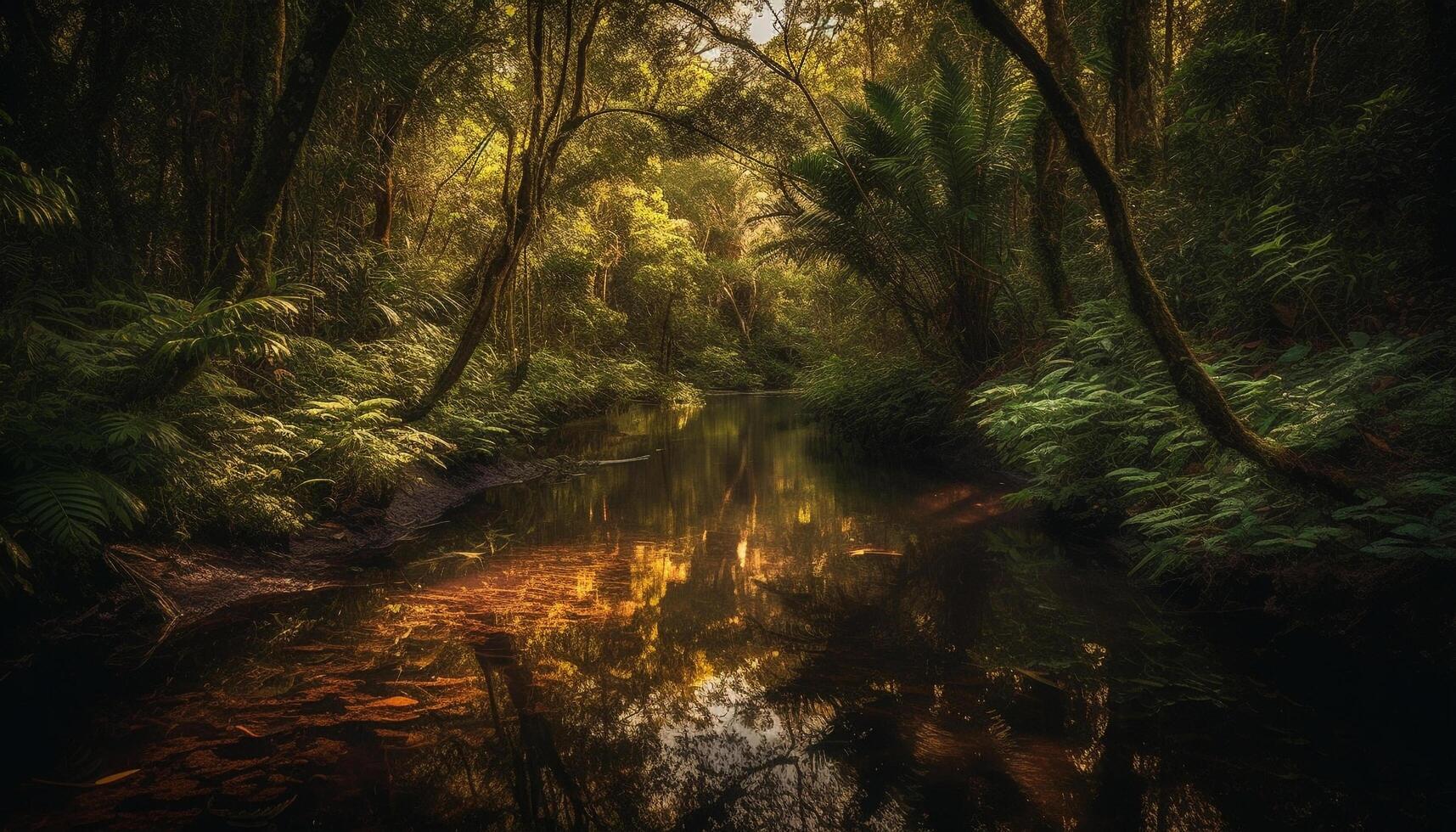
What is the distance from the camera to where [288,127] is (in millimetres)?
3906

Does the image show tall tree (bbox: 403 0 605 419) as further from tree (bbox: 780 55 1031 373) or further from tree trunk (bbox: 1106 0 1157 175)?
tree trunk (bbox: 1106 0 1157 175)

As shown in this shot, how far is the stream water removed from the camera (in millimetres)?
1892

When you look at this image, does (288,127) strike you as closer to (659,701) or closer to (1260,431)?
(659,701)

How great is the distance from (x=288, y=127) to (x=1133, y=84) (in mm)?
7841

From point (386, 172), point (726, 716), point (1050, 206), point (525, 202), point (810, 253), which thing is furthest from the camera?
point (810, 253)

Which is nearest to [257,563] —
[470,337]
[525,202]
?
[470,337]

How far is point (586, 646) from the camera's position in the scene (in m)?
3.07

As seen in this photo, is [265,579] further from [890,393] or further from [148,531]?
[890,393]

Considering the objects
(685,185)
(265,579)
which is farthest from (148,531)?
(685,185)

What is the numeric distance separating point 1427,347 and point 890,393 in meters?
6.90

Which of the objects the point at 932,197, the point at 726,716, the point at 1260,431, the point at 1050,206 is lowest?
the point at 726,716

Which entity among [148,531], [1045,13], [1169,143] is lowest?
[148,531]

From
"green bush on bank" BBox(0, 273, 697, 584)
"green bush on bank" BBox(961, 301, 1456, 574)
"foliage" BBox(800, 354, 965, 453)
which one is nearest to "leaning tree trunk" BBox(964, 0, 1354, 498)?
"green bush on bank" BBox(961, 301, 1456, 574)

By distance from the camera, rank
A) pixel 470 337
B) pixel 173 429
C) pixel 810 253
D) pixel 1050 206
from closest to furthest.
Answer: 1. pixel 173 429
2. pixel 470 337
3. pixel 1050 206
4. pixel 810 253
